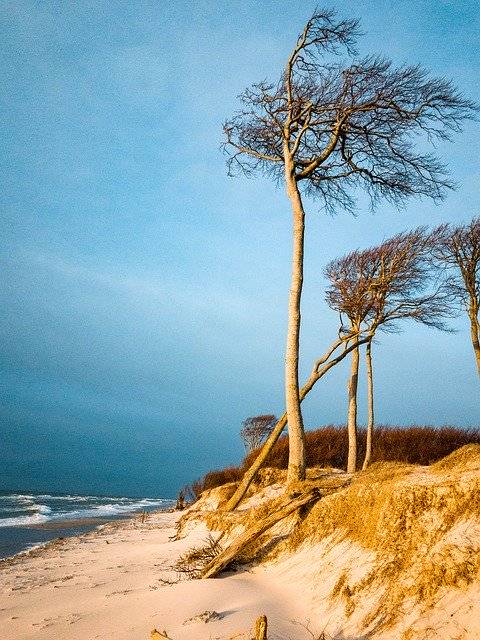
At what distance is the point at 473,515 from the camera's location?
4340 millimetres

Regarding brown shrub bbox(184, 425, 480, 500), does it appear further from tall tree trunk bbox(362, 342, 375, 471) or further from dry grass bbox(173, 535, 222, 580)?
dry grass bbox(173, 535, 222, 580)

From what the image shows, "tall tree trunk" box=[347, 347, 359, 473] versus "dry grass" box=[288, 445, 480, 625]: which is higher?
"tall tree trunk" box=[347, 347, 359, 473]

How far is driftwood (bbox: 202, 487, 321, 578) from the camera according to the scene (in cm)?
591

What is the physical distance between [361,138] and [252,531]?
836 cm

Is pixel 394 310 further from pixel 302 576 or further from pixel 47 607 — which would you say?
pixel 47 607

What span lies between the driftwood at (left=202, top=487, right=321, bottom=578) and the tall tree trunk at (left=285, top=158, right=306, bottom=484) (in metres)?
1.34

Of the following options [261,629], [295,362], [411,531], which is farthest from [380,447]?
[261,629]

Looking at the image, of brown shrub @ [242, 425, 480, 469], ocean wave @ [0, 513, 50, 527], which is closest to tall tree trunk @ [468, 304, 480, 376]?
brown shrub @ [242, 425, 480, 469]

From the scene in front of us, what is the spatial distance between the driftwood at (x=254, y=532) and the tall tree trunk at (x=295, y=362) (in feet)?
4.38

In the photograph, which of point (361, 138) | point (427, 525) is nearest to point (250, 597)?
point (427, 525)

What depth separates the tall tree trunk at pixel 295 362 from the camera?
8164 mm

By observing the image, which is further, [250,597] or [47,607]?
[47,607]

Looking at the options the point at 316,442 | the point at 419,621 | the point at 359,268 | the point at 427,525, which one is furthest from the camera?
the point at 316,442

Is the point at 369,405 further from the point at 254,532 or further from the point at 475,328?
the point at 254,532
